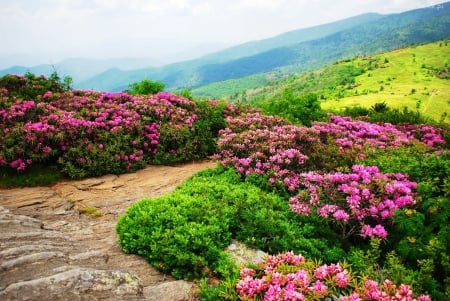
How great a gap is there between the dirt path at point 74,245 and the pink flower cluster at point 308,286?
1235mm

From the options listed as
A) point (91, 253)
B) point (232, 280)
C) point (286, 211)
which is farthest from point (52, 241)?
point (286, 211)

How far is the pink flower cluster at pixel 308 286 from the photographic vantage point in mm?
4379

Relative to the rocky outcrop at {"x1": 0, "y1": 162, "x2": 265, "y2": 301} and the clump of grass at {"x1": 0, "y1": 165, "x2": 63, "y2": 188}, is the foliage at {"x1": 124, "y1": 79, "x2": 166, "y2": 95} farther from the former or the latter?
the rocky outcrop at {"x1": 0, "y1": 162, "x2": 265, "y2": 301}

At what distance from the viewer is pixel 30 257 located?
17.9 ft

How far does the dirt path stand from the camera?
487 centimetres

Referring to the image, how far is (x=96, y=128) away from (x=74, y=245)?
20.2 feet

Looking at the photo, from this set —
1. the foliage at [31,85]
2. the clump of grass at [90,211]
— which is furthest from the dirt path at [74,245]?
the foliage at [31,85]

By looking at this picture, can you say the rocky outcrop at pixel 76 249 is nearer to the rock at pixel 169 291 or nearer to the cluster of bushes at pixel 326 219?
the rock at pixel 169 291

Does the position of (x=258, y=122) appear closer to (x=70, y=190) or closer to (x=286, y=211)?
(x=286, y=211)

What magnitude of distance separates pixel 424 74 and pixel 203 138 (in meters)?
82.7

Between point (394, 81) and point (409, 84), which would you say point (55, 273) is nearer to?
point (409, 84)

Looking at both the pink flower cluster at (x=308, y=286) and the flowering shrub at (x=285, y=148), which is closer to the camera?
the pink flower cluster at (x=308, y=286)

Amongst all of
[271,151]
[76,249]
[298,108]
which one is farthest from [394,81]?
[76,249]

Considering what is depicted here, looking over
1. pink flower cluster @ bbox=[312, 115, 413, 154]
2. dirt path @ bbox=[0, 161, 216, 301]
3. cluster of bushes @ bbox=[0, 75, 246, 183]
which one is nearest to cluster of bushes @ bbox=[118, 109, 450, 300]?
dirt path @ bbox=[0, 161, 216, 301]
